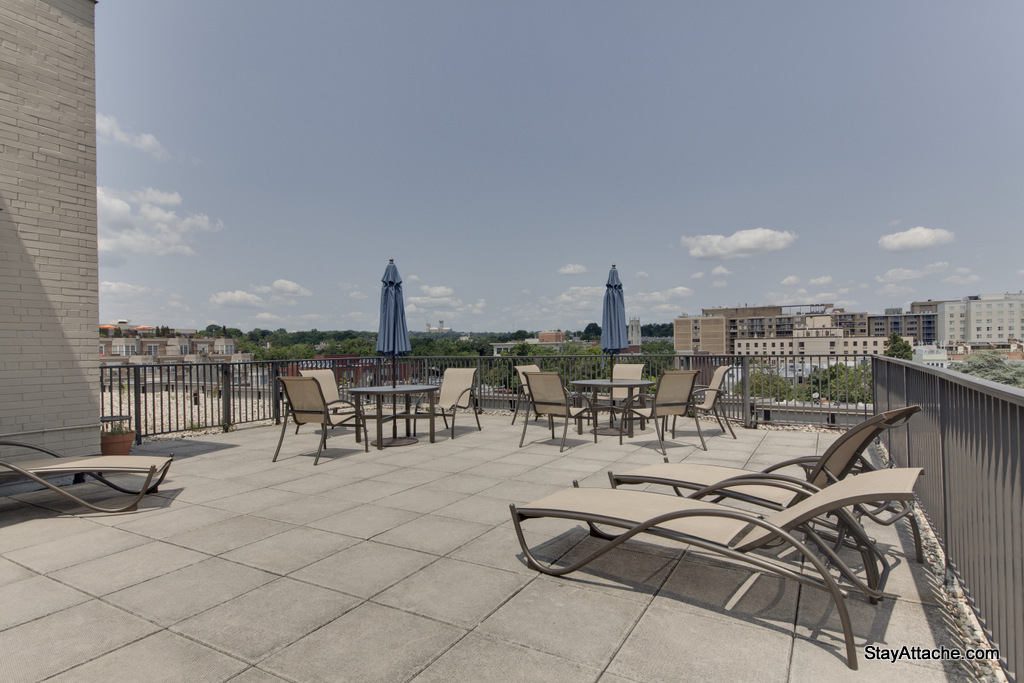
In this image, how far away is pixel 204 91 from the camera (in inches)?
645

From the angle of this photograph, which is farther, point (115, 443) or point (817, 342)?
point (817, 342)

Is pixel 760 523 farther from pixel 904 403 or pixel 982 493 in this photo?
pixel 904 403

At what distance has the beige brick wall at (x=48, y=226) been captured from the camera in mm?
4723

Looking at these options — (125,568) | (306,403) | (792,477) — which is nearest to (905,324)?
(792,477)

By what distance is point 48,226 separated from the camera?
196 inches

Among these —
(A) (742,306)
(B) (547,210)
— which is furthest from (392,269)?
(A) (742,306)

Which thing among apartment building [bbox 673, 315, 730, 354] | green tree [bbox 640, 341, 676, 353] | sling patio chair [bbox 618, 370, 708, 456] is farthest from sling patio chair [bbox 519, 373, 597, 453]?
apartment building [bbox 673, 315, 730, 354]

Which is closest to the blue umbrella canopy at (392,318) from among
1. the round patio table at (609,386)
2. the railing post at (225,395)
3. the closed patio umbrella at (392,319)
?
the closed patio umbrella at (392,319)

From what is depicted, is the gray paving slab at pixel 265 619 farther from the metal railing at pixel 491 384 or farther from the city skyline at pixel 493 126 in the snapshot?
the metal railing at pixel 491 384

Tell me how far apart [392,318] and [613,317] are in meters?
3.63

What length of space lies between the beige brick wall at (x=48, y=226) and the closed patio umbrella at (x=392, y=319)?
348 centimetres

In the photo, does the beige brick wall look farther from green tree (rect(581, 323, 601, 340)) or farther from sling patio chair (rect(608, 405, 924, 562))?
green tree (rect(581, 323, 601, 340))

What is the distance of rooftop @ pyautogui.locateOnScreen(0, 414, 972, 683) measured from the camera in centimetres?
185

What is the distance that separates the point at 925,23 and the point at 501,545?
1953 centimetres
